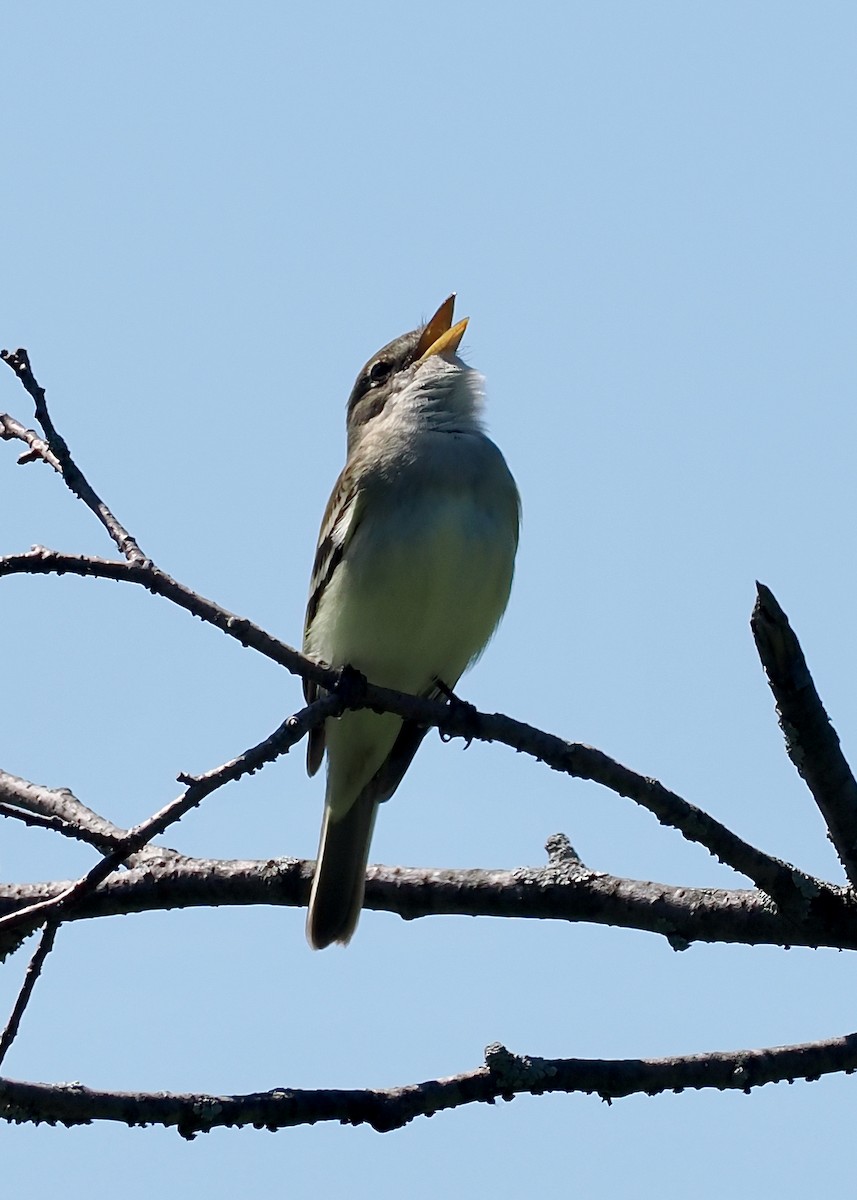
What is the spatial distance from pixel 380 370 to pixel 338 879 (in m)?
3.64

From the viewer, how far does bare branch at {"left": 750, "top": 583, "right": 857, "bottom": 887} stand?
4043 millimetres

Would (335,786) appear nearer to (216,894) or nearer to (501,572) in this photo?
(501,572)

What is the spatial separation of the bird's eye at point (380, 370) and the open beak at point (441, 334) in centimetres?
24

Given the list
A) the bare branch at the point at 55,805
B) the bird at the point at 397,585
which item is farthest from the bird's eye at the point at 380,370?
the bare branch at the point at 55,805

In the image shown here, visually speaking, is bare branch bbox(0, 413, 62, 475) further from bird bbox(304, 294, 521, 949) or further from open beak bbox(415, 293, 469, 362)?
open beak bbox(415, 293, 469, 362)

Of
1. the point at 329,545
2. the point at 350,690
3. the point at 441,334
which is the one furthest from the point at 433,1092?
the point at 441,334

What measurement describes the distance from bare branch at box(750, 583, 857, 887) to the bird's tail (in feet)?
7.91

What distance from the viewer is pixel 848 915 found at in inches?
187

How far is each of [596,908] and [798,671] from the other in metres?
1.42

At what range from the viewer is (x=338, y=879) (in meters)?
6.75

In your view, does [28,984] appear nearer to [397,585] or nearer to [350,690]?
[350,690]

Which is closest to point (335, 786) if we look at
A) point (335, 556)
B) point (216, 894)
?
point (335, 556)

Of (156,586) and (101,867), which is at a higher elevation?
(156,586)

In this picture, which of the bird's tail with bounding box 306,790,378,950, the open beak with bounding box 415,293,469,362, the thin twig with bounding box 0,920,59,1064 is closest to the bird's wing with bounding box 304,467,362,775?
the bird's tail with bounding box 306,790,378,950
